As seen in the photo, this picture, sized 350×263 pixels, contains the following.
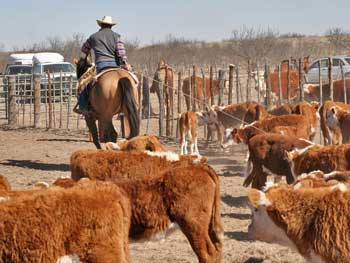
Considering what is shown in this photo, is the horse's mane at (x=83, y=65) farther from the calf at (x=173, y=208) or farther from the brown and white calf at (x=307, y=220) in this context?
the brown and white calf at (x=307, y=220)

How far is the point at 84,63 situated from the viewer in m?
14.2

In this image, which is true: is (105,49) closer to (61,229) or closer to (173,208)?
(173,208)

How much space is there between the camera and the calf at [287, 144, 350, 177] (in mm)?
8828

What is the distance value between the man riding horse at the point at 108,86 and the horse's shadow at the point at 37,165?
3.19 ft

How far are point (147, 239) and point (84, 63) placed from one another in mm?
8064

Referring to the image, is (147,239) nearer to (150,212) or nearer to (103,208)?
(150,212)

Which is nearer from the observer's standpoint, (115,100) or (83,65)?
(115,100)

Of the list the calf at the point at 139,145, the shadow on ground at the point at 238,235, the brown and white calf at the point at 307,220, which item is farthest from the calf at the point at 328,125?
the brown and white calf at the point at 307,220

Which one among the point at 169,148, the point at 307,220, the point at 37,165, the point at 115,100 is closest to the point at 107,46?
the point at 115,100

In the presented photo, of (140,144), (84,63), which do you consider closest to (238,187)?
(140,144)

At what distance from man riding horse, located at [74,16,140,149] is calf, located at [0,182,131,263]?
724 cm

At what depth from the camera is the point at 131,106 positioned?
12.8 metres

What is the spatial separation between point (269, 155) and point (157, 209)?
377 cm

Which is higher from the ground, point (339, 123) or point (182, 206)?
point (339, 123)
